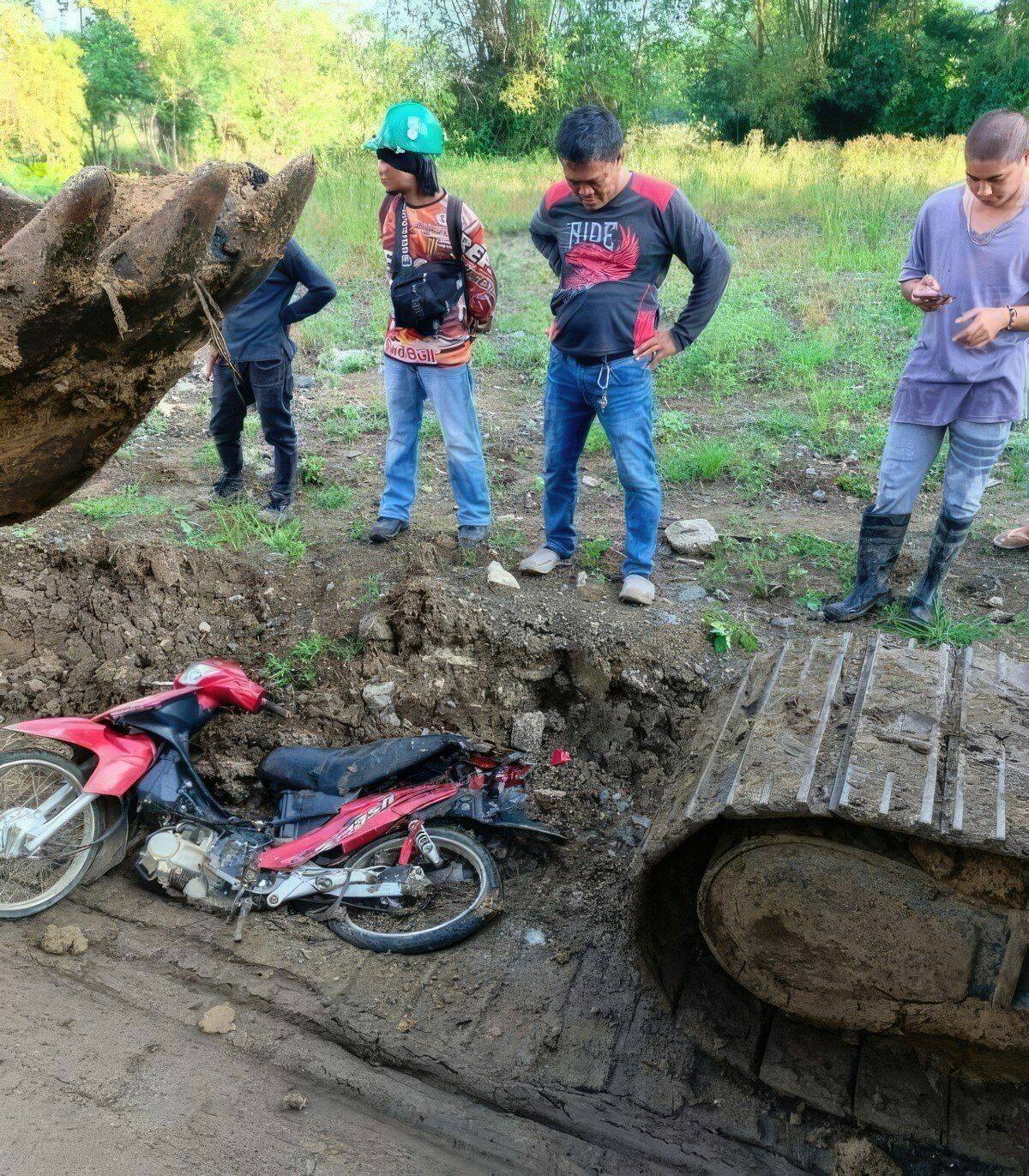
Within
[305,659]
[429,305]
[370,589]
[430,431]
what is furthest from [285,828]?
[430,431]

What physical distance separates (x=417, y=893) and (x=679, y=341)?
100 inches

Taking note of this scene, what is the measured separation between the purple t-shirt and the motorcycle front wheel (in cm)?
254

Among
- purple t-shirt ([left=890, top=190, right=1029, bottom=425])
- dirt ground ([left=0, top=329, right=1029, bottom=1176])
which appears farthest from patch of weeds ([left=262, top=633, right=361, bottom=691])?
purple t-shirt ([left=890, top=190, right=1029, bottom=425])

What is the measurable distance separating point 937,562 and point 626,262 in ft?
6.14

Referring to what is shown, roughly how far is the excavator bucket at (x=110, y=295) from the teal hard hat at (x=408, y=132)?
8.32 feet

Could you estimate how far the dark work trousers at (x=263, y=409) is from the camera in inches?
201

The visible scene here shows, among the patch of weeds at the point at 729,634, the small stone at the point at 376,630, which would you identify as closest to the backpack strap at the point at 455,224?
the small stone at the point at 376,630

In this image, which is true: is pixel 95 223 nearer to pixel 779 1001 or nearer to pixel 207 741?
pixel 779 1001

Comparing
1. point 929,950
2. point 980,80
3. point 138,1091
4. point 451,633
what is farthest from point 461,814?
point 980,80

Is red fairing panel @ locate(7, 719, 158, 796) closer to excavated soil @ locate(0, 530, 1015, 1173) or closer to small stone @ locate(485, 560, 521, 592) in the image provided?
excavated soil @ locate(0, 530, 1015, 1173)

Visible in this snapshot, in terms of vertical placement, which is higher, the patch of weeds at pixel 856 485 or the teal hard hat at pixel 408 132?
the teal hard hat at pixel 408 132

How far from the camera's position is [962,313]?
11.7 ft

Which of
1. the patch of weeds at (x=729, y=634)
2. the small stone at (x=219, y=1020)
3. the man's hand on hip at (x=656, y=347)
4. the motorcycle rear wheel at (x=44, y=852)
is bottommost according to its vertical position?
the small stone at (x=219, y=1020)

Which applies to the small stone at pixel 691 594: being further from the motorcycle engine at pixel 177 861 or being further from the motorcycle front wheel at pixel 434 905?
the motorcycle engine at pixel 177 861
